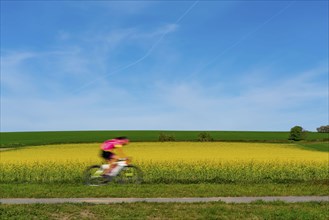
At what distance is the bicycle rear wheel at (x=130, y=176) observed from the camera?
670 inches

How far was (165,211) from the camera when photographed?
400 inches

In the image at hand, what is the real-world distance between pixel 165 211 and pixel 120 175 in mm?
7179

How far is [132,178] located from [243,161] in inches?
322

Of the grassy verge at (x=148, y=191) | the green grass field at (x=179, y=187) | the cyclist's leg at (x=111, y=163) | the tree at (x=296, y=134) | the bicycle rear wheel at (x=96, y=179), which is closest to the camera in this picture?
the green grass field at (x=179, y=187)

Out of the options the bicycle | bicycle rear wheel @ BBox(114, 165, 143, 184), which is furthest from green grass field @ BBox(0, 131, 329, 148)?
bicycle rear wheel @ BBox(114, 165, 143, 184)

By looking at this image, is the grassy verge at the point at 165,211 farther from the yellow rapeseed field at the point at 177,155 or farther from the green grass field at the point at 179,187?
the yellow rapeseed field at the point at 177,155

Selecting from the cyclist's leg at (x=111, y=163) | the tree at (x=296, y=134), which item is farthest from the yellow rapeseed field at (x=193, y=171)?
the tree at (x=296, y=134)

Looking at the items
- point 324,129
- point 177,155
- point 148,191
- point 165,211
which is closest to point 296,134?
point 324,129

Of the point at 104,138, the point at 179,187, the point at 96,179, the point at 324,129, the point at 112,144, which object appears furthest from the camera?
the point at 324,129

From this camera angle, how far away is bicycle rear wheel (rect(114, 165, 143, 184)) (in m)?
17.0

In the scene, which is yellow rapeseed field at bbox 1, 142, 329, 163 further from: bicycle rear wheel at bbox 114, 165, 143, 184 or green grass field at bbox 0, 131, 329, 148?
green grass field at bbox 0, 131, 329, 148

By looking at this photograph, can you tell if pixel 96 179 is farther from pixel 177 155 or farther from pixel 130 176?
pixel 177 155

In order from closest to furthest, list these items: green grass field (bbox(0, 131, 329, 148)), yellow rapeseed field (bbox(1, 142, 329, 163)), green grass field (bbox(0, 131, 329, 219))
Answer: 1. green grass field (bbox(0, 131, 329, 219))
2. yellow rapeseed field (bbox(1, 142, 329, 163))
3. green grass field (bbox(0, 131, 329, 148))

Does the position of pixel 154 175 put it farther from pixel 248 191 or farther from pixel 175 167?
pixel 248 191
